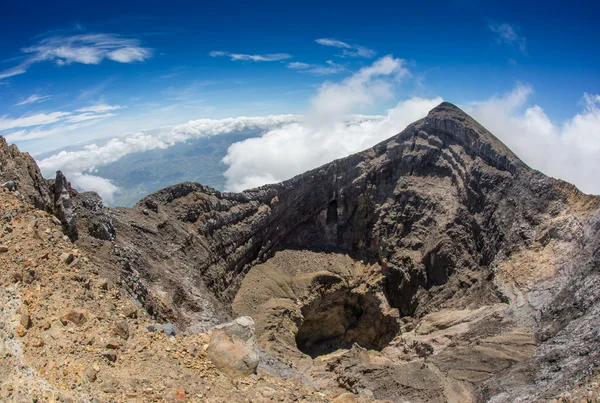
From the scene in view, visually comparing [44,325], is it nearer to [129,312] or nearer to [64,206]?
[129,312]

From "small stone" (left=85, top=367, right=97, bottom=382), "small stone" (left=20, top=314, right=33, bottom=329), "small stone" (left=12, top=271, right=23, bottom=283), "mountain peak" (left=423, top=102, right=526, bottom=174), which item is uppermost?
"mountain peak" (left=423, top=102, right=526, bottom=174)

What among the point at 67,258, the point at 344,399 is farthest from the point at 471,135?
the point at 67,258

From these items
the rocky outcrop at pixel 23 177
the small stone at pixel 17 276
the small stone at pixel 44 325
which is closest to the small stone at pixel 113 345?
the small stone at pixel 44 325

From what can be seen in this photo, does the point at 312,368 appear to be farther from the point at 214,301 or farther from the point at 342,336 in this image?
the point at 342,336

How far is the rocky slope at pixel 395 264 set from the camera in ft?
94.7

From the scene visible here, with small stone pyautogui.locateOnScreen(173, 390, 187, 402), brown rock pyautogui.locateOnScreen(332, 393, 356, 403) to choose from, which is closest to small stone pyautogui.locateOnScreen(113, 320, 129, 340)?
small stone pyautogui.locateOnScreen(173, 390, 187, 402)

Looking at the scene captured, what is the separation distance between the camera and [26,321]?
12156 mm

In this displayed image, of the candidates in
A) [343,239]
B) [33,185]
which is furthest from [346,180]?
[33,185]

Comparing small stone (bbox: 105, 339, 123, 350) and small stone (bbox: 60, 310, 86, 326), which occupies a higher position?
small stone (bbox: 60, 310, 86, 326)

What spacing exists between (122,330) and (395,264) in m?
46.7

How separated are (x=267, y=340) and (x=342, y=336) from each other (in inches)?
618

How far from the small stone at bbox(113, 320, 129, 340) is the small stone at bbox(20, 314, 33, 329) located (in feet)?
8.47

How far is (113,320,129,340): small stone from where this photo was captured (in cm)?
1361

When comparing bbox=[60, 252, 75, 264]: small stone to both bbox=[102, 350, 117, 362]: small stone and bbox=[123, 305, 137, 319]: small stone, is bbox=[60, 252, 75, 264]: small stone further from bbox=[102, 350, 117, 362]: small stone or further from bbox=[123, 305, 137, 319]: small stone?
bbox=[102, 350, 117, 362]: small stone
